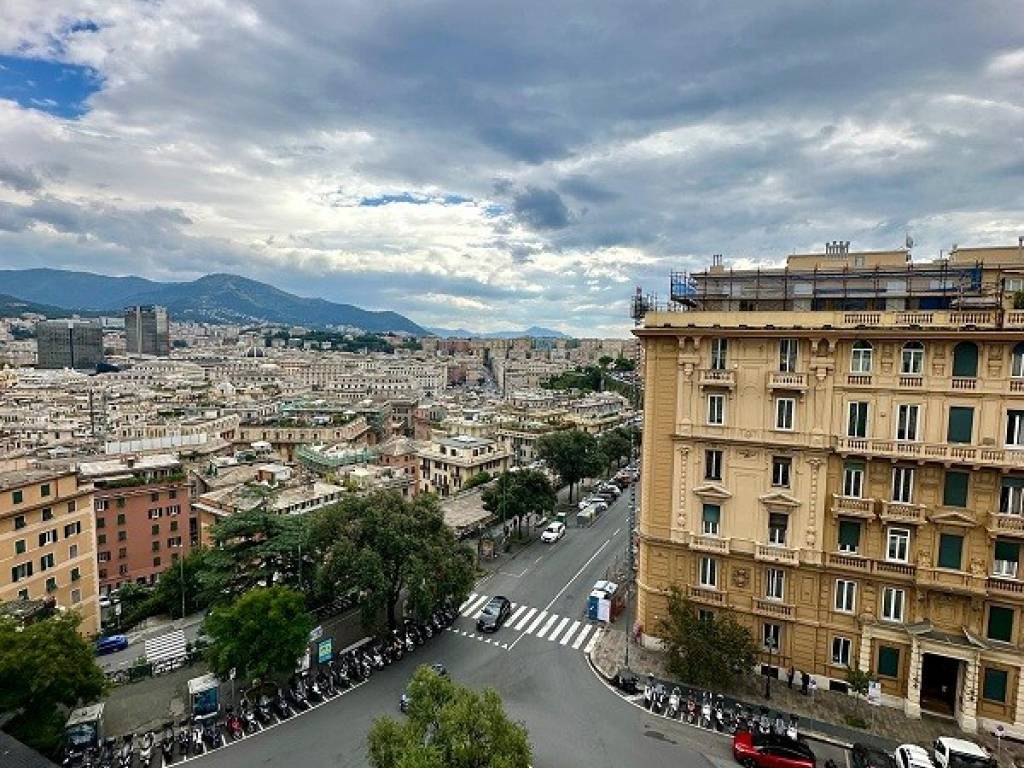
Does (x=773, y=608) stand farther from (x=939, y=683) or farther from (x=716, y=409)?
(x=716, y=409)

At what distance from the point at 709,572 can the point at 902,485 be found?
984cm

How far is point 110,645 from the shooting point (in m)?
36.2

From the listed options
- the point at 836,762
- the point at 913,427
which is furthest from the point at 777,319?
the point at 836,762

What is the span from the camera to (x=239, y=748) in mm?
25234

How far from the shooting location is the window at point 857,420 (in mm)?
27812

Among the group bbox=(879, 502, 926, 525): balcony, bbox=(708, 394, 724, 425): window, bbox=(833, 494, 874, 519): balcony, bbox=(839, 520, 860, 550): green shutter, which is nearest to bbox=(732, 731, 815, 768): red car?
bbox=(839, 520, 860, 550): green shutter

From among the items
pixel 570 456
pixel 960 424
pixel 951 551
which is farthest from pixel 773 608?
pixel 570 456

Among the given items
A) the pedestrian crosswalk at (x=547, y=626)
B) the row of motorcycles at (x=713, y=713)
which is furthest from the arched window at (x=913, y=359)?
the pedestrian crosswalk at (x=547, y=626)

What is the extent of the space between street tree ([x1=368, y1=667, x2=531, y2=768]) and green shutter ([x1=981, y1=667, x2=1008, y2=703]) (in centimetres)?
2152

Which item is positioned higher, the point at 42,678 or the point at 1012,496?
the point at 1012,496

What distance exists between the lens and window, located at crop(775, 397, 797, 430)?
94.9 feet

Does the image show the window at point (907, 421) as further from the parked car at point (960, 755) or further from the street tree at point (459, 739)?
the street tree at point (459, 739)

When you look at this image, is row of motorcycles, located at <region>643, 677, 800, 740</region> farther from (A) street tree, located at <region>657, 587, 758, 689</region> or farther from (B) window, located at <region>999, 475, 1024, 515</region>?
(B) window, located at <region>999, 475, 1024, 515</region>

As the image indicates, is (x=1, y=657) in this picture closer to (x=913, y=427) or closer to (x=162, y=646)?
(x=162, y=646)
